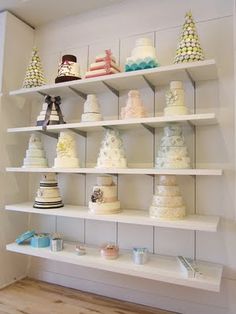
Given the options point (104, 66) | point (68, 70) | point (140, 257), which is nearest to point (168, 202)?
point (140, 257)

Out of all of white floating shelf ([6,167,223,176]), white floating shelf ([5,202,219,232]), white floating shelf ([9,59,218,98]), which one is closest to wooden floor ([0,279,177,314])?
white floating shelf ([5,202,219,232])

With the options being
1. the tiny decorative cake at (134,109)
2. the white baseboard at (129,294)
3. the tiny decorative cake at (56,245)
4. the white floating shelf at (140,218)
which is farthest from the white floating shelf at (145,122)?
the white baseboard at (129,294)

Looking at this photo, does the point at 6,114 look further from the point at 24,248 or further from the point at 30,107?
the point at 24,248

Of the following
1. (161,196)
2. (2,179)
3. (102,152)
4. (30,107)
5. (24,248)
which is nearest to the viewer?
(161,196)

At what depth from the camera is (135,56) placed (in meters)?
1.06

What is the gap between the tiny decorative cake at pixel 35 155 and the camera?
125 centimetres

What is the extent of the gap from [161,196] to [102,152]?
1.01 ft

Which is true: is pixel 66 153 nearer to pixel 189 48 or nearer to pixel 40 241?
pixel 40 241

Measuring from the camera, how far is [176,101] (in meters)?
0.99

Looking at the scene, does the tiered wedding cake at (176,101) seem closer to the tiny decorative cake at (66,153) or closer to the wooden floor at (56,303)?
the tiny decorative cake at (66,153)

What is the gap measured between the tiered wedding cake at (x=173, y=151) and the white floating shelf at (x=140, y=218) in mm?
202

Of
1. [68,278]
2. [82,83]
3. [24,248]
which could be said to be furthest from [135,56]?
[68,278]

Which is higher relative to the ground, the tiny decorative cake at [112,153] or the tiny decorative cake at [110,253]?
the tiny decorative cake at [112,153]

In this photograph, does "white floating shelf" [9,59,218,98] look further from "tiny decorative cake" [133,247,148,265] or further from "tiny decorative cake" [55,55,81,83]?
"tiny decorative cake" [133,247,148,265]
